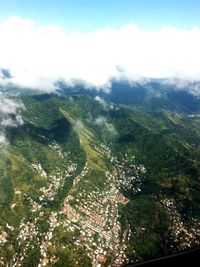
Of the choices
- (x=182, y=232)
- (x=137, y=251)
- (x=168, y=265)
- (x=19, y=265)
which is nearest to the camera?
(x=168, y=265)

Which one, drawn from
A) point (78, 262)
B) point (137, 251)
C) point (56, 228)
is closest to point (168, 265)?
point (78, 262)

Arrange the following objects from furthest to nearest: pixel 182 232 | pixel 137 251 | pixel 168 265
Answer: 1. pixel 182 232
2. pixel 137 251
3. pixel 168 265

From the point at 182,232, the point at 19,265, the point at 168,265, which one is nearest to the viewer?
the point at 168,265

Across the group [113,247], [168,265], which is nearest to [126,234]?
[113,247]

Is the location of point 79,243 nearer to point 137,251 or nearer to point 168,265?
point 137,251

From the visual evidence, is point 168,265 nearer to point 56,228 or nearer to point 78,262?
point 78,262

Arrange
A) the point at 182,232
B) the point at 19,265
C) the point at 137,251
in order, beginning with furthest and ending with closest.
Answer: the point at 182,232, the point at 137,251, the point at 19,265

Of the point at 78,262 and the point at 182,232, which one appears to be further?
the point at 182,232

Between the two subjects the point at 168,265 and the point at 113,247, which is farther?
the point at 113,247

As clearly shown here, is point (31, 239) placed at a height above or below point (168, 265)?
below
